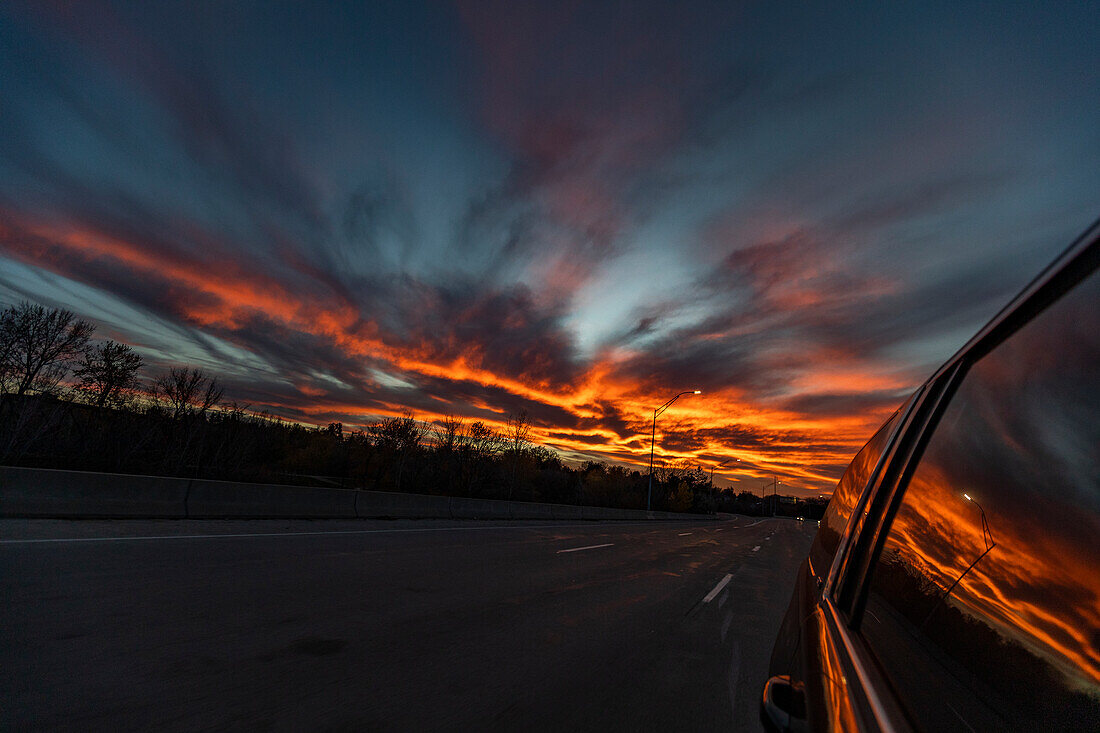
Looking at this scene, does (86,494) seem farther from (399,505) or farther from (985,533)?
(985,533)

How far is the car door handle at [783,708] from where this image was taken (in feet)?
4.89

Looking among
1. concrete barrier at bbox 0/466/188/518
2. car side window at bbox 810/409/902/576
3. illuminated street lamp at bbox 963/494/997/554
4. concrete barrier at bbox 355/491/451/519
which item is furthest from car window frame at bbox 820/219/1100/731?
concrete barrier at bbox 355/491/451/519

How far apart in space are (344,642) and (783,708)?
4010 mm

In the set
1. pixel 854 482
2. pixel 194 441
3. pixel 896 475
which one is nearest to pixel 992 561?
pixel 896 475

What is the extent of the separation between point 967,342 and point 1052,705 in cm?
116

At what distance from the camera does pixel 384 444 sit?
2830 inches

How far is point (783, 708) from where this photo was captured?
158 cm

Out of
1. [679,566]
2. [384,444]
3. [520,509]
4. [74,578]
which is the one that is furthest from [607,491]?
[74,578]

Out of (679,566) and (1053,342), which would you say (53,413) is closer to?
(679,566)

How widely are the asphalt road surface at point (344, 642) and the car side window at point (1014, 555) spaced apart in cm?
259

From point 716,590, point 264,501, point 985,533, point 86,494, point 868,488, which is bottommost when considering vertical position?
point 716,590

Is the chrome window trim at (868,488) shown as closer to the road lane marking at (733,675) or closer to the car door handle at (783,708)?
the car door handle at (783,708)

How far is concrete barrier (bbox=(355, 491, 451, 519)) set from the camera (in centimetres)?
1747

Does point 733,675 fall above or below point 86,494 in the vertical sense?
below
